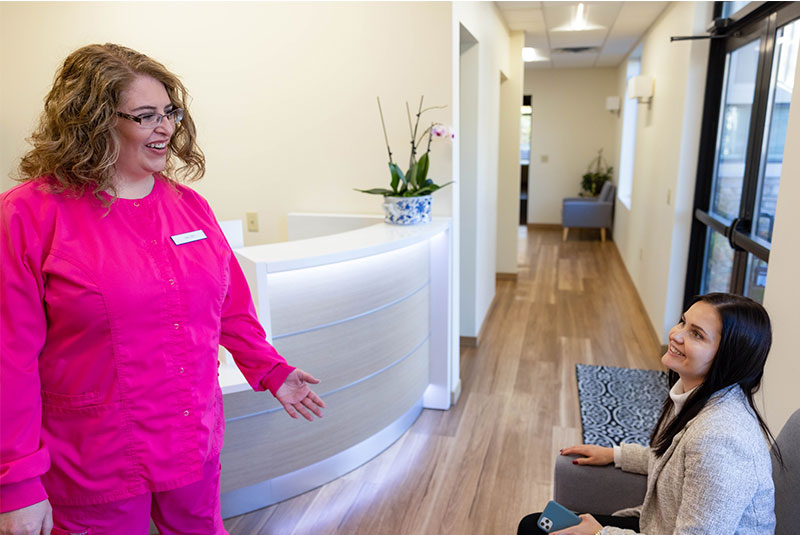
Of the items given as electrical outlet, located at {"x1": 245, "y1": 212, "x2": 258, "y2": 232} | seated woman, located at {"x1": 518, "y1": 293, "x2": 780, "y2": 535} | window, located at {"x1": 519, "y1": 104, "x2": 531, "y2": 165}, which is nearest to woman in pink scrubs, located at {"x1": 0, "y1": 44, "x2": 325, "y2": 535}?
seated woman, located at {"x1": 518, "y1": 293, "x2": 780, "y2": 535}

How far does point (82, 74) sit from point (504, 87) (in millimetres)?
5170

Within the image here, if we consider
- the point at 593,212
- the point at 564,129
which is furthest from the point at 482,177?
the point at 564,129

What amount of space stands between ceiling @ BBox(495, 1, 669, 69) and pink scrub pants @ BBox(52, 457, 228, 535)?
4344mm

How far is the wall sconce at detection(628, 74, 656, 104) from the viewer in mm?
5234

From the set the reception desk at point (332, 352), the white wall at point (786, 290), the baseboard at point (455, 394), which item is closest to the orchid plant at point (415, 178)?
the reception desk at point (332, 352)

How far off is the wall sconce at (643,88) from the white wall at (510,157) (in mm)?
1042

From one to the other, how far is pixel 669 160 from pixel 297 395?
11.9 feet

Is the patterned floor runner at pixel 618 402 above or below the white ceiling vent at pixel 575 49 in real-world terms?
below

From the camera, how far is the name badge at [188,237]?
1.25 metres

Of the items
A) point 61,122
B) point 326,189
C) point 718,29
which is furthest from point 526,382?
point 61,122

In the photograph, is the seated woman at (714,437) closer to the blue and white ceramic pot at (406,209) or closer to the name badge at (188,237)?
the name badge at (188,237)

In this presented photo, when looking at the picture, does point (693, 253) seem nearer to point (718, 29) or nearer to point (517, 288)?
point (718, 29)

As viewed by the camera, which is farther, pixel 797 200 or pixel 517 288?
pixel 517 288

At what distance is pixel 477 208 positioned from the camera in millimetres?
4234
